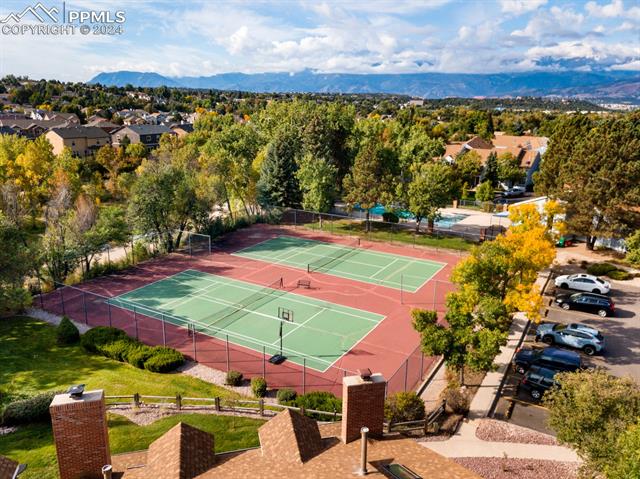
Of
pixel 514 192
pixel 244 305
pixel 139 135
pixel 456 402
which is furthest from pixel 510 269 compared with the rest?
pixel 139 135

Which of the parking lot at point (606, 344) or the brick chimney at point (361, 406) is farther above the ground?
the brick chimney at point (361, 406)

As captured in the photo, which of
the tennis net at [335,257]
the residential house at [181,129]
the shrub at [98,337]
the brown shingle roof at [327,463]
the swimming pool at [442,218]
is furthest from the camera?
the residential house at [181,129]

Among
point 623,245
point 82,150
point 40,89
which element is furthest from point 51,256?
point 40,89

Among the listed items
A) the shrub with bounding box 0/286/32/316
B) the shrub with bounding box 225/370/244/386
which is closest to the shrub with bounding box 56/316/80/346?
the shrub with bounding box 0/286/32/316

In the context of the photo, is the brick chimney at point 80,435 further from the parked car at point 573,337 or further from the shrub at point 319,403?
the parked car at point 573,337

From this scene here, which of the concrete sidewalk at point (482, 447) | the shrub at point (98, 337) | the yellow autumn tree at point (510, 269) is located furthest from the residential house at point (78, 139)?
the concrete sidewalk at point (482, 447)

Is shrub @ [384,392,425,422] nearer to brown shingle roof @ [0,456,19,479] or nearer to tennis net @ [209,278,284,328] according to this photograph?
brown shingle roof @ [0,456,19,479]
